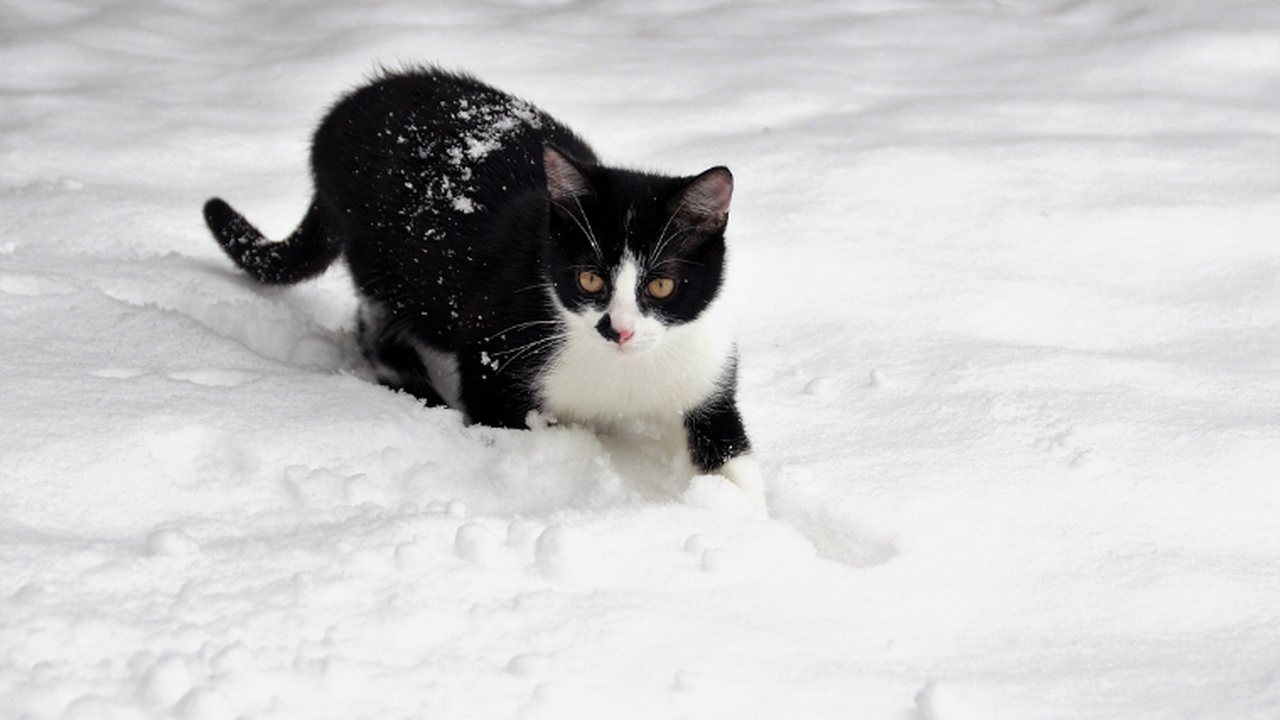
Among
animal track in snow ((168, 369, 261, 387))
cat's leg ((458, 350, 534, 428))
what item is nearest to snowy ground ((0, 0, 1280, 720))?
animal track in snow ((168, 369, 261, 387))

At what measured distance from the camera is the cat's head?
239cm

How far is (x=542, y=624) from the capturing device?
176 cm

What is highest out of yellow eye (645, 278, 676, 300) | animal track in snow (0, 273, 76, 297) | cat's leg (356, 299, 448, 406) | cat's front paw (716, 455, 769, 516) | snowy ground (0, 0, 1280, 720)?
yellow eye (645, 278, 676, 300)

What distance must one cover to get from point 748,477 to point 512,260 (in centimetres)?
79

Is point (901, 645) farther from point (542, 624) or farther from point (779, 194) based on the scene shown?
point (779, 194)

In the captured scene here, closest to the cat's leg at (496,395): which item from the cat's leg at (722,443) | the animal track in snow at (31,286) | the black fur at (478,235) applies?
the black fur at (478,235)

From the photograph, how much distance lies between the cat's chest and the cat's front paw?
196 millimetres

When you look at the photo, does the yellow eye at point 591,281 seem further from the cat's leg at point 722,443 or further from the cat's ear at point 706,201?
the cat's leg at point 722,443

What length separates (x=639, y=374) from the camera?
2.61 m

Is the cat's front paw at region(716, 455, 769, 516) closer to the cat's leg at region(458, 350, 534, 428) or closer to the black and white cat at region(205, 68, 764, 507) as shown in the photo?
the black and white cat at region(205, 68, 764, 507)

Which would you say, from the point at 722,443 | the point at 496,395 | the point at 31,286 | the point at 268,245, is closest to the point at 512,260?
the point at 496,395

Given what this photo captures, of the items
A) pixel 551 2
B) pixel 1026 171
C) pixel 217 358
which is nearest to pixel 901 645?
pixel 217 358

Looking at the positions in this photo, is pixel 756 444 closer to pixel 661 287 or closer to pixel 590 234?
pixel 661 287

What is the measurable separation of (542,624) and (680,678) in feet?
0.78
